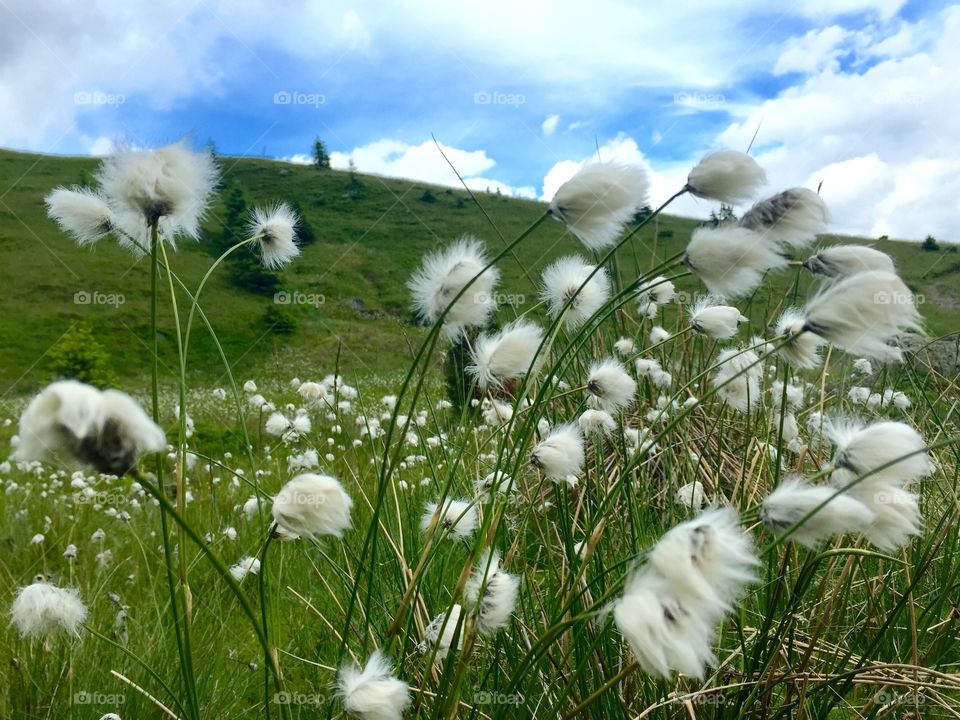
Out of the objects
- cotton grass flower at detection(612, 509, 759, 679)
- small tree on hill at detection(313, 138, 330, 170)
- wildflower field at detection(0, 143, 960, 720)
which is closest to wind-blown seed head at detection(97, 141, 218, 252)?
wildflower field at detection(0, 143, 960, 720)

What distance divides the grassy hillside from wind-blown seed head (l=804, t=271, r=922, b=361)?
98.2ft

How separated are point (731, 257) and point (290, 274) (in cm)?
6297

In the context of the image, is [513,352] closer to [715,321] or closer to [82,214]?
[715,321]

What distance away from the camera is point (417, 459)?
5.26 meters

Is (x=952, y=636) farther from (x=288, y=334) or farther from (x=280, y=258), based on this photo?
(x=288, y=334)

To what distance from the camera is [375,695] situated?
115 centimetres

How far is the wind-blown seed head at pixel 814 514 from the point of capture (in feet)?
3.37

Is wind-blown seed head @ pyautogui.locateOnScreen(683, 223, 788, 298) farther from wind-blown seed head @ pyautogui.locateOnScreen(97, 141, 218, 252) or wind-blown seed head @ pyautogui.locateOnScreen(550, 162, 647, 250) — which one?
wind-blown seed head @ pyautogui.locateOnScreen(97, 141, 218, 252)

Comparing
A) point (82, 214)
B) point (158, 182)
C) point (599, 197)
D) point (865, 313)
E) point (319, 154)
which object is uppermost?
point (319, 154)

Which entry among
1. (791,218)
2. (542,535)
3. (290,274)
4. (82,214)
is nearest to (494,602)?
(542,535)

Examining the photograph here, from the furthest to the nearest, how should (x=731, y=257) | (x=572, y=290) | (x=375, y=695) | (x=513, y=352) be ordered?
(x=572, y=290)
(x=513, y=352)
(x=731, y=257)
(x=375, y=695)

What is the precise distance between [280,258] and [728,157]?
127 cm

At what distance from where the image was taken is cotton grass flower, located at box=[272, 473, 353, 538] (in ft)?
3.92

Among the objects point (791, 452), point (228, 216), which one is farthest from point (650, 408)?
point (228, 216)
